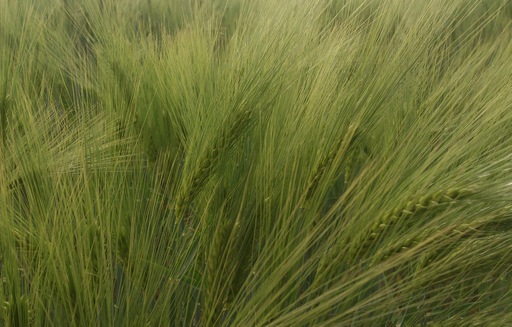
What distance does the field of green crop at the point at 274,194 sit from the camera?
28.2 inches

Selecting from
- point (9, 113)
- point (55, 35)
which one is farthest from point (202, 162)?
point (55, 35)

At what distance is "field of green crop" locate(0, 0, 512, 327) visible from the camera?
0.72 metres

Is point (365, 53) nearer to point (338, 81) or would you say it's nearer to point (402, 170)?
point (338, 81)

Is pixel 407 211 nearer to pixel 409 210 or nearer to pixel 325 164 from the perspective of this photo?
pixel 409 210

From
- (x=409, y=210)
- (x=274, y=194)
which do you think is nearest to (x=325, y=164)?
(x=274, y=194)

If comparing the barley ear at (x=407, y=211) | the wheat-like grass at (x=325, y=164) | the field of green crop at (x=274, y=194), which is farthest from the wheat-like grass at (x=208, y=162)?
the barley ear at (x=407, y=211)

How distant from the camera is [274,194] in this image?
911 mm

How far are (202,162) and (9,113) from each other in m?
0.45

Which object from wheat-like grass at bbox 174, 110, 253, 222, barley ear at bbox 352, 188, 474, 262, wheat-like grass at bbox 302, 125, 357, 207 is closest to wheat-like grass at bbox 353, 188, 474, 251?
barley ear at bbox 352, 188, 474, 262

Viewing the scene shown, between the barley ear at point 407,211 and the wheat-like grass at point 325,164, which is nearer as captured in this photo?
the barley ear at point 407,211

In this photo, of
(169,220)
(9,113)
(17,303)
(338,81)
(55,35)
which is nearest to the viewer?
(17,303)

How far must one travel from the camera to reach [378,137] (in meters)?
1.13

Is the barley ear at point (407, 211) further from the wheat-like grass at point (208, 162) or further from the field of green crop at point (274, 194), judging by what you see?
the wheat-like grass at point (208, 162)

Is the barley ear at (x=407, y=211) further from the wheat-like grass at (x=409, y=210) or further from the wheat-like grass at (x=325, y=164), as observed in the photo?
the wheat-like grass at (x=325, y=164)
